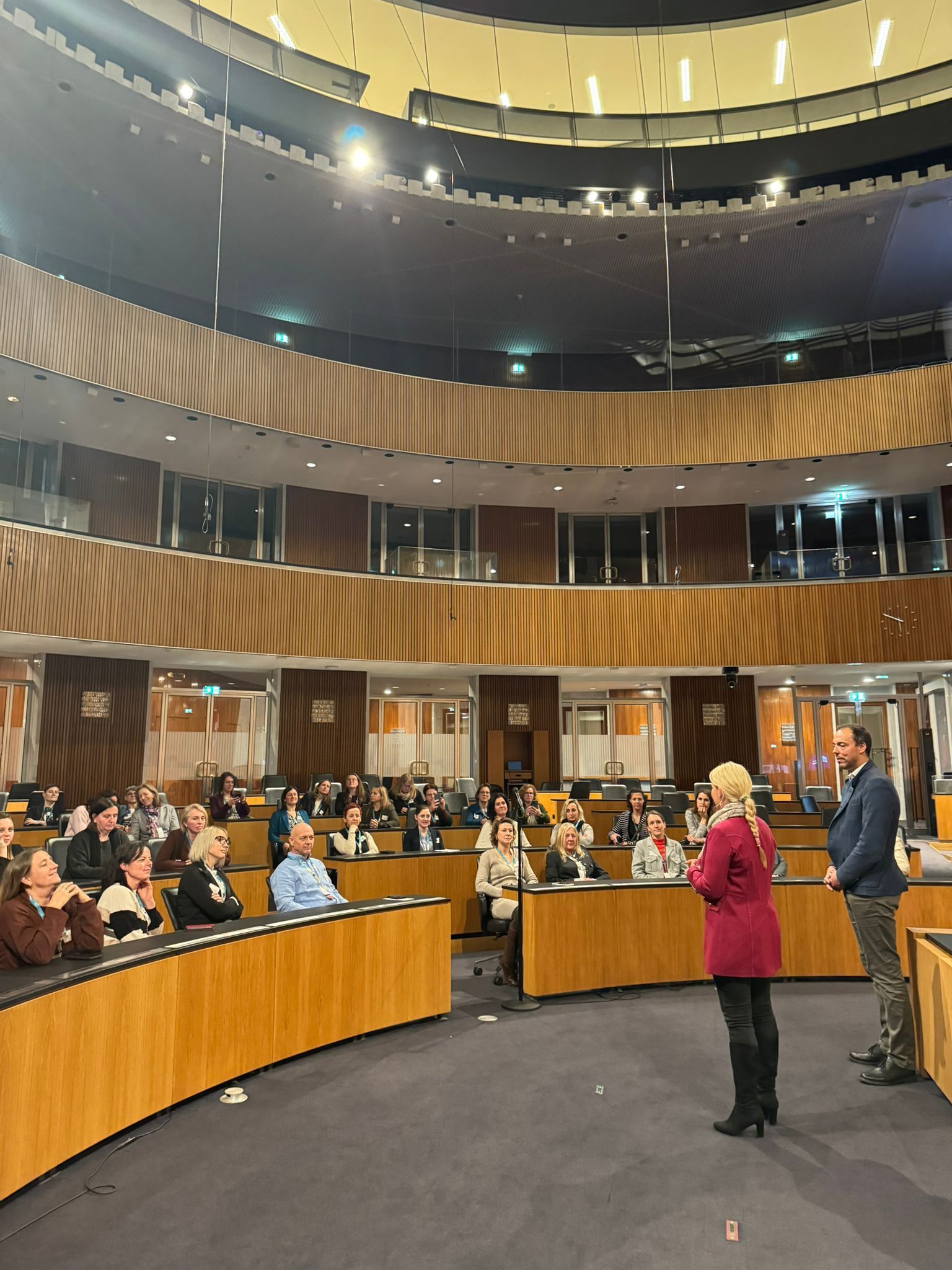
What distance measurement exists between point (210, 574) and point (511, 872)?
788 cm

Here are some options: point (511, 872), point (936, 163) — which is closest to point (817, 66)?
point (936, 163)

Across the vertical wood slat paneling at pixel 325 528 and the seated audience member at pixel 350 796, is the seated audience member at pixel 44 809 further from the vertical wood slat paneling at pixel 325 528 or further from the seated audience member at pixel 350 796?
the vertical wood slat paneling at pixel 325 528

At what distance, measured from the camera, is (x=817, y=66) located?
1437 cm

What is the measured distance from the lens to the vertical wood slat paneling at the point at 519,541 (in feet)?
54.6

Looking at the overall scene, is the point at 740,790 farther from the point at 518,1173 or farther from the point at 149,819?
the point at 149,819

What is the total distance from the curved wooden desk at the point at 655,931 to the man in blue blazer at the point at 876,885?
5.61 ft

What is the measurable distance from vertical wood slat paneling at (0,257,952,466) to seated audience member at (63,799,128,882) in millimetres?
7469

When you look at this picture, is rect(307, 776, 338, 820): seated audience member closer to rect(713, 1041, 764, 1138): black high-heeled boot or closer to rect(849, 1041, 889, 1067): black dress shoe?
rect(849, 1041, 889, 1067): black dress shoe

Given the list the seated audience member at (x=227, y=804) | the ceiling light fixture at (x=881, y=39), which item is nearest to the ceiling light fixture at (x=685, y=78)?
the ceiling light fixture at (x=881, y=39)

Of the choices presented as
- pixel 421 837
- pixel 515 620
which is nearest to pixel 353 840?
pixel 421 837

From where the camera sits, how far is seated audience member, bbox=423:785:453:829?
10.1 m

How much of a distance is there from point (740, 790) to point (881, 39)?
51.3ft

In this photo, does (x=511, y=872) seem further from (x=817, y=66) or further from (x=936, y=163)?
(x=817, y=66)

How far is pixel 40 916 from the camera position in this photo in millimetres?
3461
